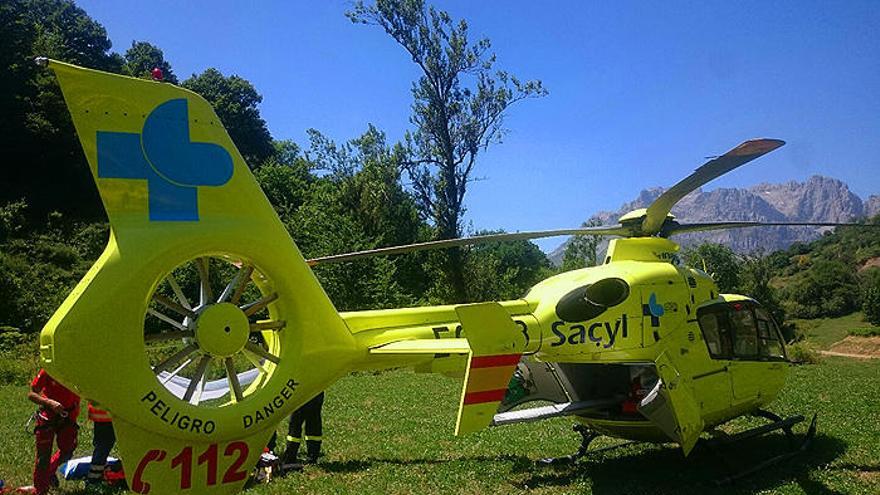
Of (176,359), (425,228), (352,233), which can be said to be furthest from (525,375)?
(425,228)

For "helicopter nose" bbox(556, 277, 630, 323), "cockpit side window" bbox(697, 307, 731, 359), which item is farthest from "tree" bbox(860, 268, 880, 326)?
"helicopter nose" bbox(556, 277, 630, 323)

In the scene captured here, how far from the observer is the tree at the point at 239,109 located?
186 ft

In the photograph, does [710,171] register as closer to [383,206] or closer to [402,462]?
[402,462]

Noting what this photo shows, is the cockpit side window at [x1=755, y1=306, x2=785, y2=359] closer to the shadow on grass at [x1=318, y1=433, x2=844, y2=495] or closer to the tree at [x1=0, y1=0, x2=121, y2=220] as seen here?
the shadow on grass at [x1=318, y1=433, x2=844, y2=495]

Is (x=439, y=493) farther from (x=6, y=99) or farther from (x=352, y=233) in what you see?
(x=6, y=99)

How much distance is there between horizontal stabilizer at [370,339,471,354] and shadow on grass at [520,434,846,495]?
2679 millimetres

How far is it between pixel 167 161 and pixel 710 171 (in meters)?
5.17

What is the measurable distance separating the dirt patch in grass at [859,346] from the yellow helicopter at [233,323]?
33.8 m

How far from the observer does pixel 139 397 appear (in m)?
4.64

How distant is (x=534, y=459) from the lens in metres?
8.76

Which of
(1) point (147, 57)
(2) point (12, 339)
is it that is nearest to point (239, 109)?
(1) point (147, 57)

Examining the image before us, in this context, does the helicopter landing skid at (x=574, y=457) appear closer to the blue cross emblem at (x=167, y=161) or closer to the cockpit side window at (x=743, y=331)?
the cockpit side window at (x=743, y=331)

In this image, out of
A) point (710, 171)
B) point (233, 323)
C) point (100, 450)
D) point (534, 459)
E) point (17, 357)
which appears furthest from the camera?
point (17, 357)

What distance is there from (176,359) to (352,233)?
88.6 feet
